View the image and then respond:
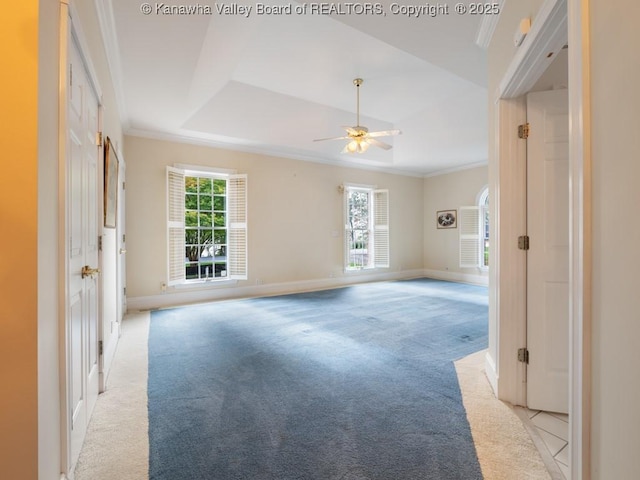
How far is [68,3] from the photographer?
4.44 ft

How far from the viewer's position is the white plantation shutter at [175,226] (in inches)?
195

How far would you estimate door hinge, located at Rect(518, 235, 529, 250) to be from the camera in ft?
6.59

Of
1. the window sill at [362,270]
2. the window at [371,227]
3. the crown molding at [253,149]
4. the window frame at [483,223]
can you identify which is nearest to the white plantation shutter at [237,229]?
the crown molding at [253,149]

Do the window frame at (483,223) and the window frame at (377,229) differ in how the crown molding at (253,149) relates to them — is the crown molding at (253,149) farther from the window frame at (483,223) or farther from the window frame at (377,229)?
the window frame at (483,223)

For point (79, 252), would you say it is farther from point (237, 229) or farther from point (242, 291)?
point (242, 291)

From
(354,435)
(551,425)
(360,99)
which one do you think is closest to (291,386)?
(354,435)

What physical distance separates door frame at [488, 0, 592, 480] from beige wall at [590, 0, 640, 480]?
0.03 m

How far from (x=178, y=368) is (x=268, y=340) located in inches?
36.9

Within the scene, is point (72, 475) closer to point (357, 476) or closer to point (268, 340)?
point (357, 476)

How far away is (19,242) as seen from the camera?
101 cm

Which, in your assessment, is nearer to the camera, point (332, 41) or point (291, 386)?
point (291, 386)

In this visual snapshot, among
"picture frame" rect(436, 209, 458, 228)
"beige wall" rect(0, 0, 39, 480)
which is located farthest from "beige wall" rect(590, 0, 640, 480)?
"picture frame" rect(436, 209, 458, 228)

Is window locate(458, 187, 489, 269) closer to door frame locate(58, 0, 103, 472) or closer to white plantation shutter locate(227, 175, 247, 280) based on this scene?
white plantation shutter locate(227, 175, 247, 280)

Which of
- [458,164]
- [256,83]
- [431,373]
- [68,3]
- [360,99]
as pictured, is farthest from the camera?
[458,164]
